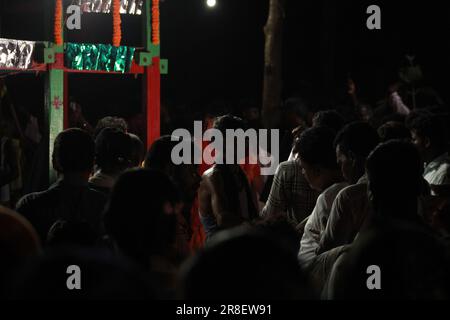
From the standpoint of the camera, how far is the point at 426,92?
15.0 metres

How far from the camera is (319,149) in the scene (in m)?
5.54

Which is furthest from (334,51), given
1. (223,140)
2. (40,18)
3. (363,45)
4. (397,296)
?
(397,296)

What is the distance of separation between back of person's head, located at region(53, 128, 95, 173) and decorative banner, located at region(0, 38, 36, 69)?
3.25m

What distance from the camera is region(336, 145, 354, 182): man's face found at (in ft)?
16.9

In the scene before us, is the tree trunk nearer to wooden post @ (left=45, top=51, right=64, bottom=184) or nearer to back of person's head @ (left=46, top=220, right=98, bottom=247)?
wooden post @ (left=45, top=51, right=64, bottom=184)

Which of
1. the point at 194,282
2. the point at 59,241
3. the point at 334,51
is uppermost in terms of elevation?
the point at 334,51

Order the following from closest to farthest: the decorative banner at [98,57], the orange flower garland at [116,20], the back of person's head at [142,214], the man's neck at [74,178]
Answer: the back of person's head at [142,214]
the man's neck at [74,178]
the decorative banner at [98,57]
the orange flower garland at [116,20]

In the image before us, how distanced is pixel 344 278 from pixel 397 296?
0.19m

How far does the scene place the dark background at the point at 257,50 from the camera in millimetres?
15258

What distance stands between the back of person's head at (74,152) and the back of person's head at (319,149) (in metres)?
1.48

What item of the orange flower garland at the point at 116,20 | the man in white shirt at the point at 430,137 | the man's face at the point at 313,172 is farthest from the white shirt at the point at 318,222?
the orange flower garland at the point at 116,20

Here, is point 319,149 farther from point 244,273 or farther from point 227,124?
point 244,273

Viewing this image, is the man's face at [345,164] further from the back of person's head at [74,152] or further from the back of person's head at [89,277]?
the back of person's head at [89,277]
